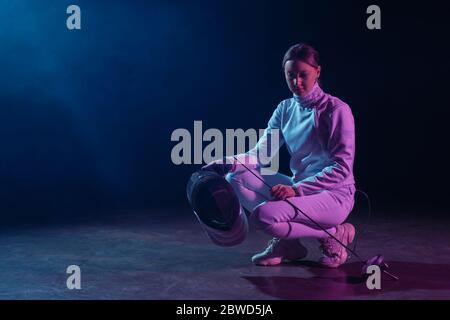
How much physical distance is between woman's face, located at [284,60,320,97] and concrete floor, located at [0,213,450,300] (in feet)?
2.93

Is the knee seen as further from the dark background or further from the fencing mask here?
the dark background

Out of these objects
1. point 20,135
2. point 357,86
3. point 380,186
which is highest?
point 357,86

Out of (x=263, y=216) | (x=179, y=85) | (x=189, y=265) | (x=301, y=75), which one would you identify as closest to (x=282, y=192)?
(x=263, y=216)

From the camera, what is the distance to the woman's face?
311 cm

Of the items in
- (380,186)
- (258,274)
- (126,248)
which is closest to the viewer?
(258,274)

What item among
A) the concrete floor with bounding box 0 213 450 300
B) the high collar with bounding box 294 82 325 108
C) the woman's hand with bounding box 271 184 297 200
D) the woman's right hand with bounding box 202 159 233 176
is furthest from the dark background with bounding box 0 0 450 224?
the woman's hand with bounding box 271 184 297 200

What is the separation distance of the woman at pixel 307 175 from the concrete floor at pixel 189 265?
16 centimetres

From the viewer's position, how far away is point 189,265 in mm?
3352

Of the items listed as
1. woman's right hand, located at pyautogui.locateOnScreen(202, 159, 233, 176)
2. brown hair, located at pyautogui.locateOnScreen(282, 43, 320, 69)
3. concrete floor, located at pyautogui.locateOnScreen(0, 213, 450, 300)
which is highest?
brown hair, located at pyautogui.locateOnScreen(282, 43, 320, 69)

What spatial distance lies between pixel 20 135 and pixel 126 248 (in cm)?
266

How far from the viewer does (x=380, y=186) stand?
5.75 metres
